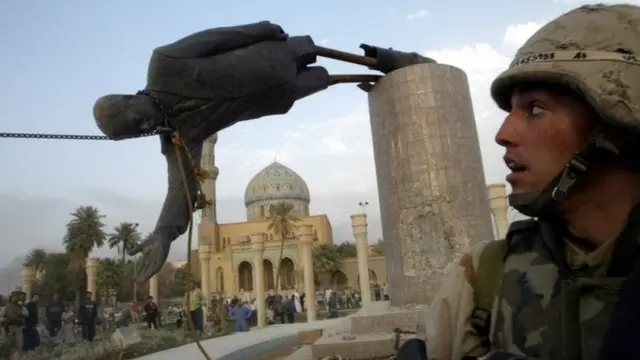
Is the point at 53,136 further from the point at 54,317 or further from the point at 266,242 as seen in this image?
the point at 266,242

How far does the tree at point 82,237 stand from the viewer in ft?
106

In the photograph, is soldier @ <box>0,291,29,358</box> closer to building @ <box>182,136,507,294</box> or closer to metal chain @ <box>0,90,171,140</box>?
metal chain @ <box>0,90,171,140</box>

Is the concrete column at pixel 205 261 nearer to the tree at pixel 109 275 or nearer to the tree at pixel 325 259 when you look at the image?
the tree at pixel 109 275

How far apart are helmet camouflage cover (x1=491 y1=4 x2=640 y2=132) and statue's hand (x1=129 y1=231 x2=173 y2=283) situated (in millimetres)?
3038

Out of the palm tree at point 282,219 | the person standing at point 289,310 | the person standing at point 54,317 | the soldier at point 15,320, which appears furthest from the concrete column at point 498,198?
the palm tree at point 282,219

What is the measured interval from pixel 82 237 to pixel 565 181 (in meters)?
35.4

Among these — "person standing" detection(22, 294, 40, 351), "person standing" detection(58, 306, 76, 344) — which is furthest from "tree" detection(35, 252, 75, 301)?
"person standing" detection(22, 294, 40, 351)

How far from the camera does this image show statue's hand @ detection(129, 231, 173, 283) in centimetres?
358

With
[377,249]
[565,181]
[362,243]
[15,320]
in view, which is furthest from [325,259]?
[565,181]

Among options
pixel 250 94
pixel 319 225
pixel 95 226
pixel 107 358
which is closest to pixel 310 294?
pixel 107 358

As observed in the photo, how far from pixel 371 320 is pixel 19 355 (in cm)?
619

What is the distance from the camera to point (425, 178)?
5367mm

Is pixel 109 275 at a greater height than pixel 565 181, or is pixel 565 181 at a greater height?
pixel 109 275

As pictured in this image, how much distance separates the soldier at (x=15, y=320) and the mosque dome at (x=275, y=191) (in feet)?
106
